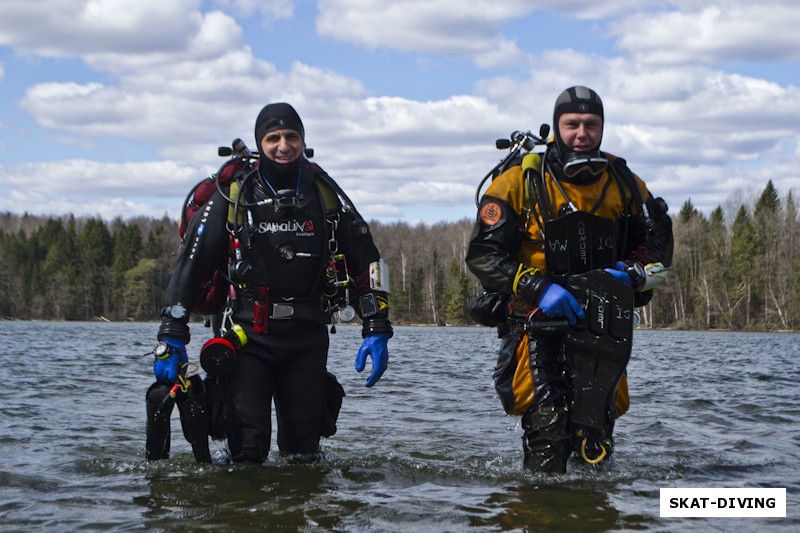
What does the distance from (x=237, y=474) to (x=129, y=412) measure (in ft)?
14.5

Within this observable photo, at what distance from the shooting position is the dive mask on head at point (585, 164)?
5.59 m

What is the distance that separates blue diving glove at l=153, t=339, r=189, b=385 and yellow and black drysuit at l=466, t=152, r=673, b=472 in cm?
183

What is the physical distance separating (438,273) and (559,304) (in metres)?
87.0

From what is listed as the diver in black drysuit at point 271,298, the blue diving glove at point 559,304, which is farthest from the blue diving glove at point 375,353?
A: the blue diving glove at point 559,304

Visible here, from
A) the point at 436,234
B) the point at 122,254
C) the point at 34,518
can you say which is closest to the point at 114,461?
the point at 34,518

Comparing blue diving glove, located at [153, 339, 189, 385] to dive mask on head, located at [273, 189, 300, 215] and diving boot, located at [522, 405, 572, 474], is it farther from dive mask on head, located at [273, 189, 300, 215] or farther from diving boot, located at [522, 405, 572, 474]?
diving boot, located at [522, 405, 572, 474]

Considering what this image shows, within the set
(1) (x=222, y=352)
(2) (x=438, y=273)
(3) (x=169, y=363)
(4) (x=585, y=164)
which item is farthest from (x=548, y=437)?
(2) (x=438, y=273)

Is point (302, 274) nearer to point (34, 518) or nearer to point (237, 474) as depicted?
point (237, 474)

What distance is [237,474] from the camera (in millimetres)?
5797

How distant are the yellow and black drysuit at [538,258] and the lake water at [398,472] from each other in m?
0.37

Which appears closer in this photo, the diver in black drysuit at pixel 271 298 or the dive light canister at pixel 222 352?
the dive light canister at pixel 222 352

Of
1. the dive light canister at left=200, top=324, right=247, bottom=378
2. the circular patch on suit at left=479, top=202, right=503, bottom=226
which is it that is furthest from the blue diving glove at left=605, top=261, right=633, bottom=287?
the dive light canister at left=200, top=324, right=247, bottom=378

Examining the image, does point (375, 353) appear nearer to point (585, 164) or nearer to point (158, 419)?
point (158, 419)

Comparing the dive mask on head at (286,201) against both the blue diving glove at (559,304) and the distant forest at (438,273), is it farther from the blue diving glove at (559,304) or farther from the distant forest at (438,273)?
the distant forest at (438,273)
